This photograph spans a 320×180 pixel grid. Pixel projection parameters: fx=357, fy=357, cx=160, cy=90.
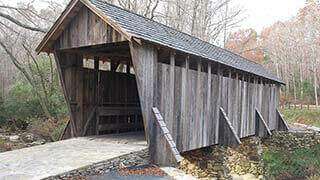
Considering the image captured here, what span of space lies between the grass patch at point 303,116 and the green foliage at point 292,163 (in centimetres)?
1182

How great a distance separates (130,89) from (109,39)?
4.30 metres

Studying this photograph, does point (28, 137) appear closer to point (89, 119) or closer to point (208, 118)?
point (89, 119)

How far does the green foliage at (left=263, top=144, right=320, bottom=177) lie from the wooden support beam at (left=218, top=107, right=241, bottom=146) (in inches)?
59.9

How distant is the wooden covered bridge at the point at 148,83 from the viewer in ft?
25.9

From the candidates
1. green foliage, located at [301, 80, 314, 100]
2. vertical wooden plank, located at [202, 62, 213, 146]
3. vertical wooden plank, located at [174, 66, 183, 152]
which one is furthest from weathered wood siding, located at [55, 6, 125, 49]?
green foliage, located at [301, 80, 314, 100]

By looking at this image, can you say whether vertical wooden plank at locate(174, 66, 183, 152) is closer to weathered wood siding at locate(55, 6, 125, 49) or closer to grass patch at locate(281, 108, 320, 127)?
weathered wood siding at locate(55, 6, 125, 49)

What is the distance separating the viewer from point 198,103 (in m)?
9.88

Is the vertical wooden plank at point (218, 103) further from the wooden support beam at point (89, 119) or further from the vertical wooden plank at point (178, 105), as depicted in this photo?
the wooden support beam at point (89, 119)

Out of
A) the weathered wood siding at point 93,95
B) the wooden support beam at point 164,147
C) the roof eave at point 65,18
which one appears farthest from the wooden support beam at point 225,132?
the roof eave at point 65,18

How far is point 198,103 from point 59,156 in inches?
172

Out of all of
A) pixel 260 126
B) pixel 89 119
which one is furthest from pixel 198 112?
pixel 260 126

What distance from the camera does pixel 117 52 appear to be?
1116cm

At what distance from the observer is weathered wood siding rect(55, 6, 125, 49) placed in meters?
8.28

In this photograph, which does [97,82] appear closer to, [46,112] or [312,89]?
[46,112]
